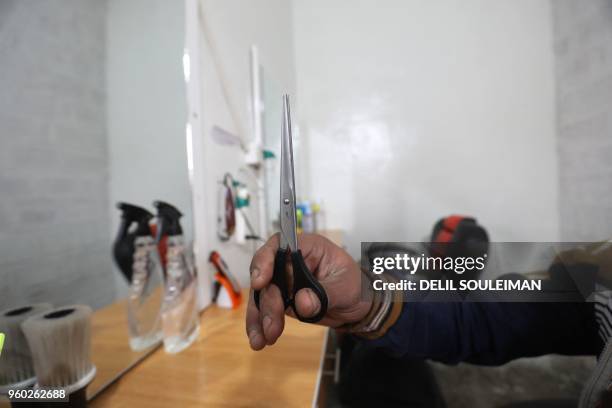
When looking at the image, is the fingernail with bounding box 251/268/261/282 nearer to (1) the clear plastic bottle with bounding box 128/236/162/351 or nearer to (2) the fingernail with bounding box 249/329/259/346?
(2) the fingernail with bounding box 249/329/259/346

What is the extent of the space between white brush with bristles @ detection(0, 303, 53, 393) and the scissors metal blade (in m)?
0.34

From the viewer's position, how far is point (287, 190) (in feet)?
0.61

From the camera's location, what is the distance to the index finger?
0.63 feet

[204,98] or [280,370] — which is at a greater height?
[204,98]

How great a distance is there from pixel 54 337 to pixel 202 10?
753 mm

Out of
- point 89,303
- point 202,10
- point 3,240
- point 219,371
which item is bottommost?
point 219,371

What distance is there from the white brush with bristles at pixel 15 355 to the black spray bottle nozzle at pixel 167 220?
0.67ft

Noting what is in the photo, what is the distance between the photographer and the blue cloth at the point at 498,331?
45 cm

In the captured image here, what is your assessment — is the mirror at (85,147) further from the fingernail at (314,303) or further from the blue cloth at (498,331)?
the blue cloth at (498,331)

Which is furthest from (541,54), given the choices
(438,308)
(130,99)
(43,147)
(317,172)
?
(43,147)

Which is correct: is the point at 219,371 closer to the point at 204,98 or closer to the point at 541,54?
the point at 204,98

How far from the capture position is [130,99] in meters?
0.51

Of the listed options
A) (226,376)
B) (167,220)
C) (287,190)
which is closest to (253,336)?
(287,190)

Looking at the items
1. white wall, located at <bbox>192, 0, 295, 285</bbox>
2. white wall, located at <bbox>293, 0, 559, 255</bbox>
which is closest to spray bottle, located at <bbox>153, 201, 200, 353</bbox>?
white wall, located at <bbox>192, 0, 295, 285</bbox>
